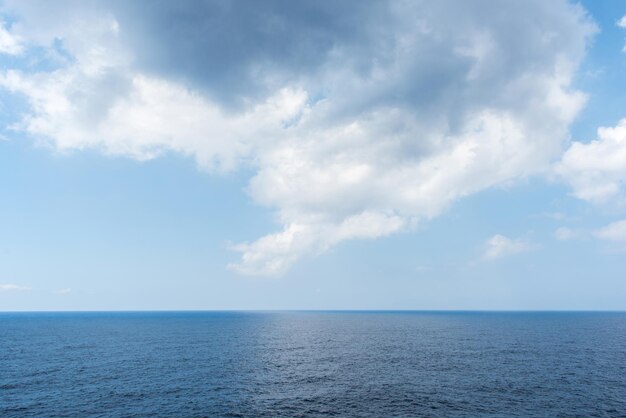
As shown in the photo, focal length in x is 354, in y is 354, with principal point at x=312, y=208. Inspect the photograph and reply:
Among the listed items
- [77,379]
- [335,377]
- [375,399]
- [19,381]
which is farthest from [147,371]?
[375,399]

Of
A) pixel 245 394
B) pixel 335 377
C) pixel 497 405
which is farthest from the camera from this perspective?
pixel 335 377

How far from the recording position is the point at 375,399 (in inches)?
2254

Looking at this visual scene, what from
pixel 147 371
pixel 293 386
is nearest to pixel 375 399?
pixel 293 386

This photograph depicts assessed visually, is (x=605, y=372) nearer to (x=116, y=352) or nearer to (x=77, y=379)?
(x=77, y=379)

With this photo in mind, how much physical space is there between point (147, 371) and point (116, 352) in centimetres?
3410

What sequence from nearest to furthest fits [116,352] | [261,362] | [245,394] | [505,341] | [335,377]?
[245,394]
[335,377]
[261,362]
[116,352]
[505,341]

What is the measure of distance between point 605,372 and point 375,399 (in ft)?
183

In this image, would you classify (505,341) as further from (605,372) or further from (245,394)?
(245,394)

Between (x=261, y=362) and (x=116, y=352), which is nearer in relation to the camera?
(x=261, y=362)

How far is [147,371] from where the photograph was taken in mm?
76375

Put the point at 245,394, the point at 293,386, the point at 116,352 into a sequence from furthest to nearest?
the point at 116,352 < the point at 293,386 < the point at 245,394

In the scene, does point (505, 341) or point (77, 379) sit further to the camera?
point (505, 341)

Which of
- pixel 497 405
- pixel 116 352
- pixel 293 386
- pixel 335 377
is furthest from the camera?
pixel 116 352

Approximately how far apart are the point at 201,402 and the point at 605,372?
82.7m
